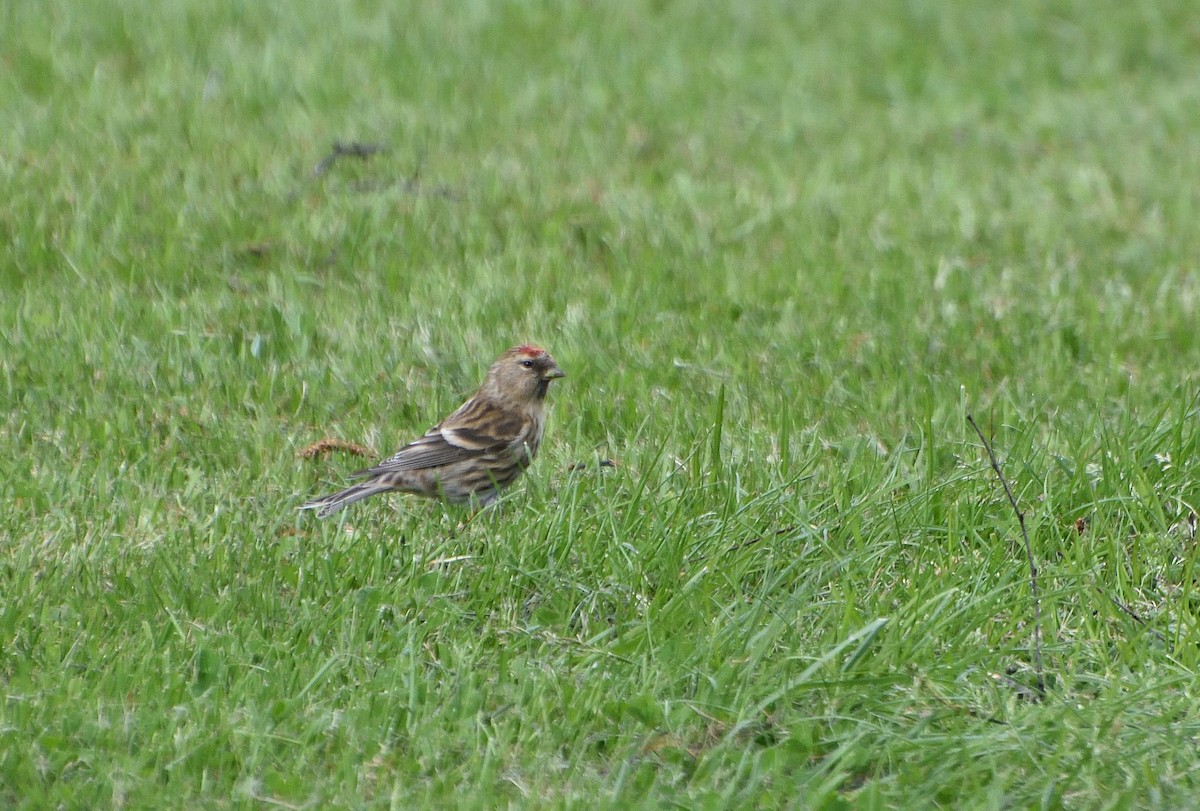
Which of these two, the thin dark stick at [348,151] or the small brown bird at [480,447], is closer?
the small brown bird at [480,447]

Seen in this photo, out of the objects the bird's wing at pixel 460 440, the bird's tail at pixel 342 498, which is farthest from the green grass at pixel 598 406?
the bird's wing at pixel 460 440

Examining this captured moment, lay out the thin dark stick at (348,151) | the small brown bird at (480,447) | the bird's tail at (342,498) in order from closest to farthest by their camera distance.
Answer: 1. the bird's tail at (342,498)
2. the small brown bird at (480,447)
3. the thin dark stick at (348,151)

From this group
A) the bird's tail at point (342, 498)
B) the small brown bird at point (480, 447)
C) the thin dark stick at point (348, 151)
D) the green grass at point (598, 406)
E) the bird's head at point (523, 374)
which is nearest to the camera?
the green grass at point (598, 406)

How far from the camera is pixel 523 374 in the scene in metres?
5.84

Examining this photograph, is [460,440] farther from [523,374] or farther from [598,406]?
[598,406]

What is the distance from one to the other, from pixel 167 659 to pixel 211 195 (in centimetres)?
425

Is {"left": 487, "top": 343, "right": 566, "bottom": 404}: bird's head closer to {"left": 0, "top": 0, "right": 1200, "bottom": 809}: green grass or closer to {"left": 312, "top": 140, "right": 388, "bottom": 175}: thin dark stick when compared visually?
{"left": 0, "top": 0, "right": 1200, "bottom": 809}: green grass

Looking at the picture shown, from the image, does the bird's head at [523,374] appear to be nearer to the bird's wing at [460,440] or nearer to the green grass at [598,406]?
the bird's wing at [460,440]

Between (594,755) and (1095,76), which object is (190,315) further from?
→ (1095,76)

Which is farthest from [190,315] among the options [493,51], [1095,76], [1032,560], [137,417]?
[1095,76]

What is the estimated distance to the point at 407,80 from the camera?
9.94 meters

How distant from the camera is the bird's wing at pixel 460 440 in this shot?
210 inches

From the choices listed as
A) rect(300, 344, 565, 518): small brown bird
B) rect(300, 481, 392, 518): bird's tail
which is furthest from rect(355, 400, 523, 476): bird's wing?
rect(300, 481, 392, 518): bird's tail

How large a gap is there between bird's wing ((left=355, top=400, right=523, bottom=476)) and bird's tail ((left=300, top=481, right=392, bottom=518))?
0.10 meters
